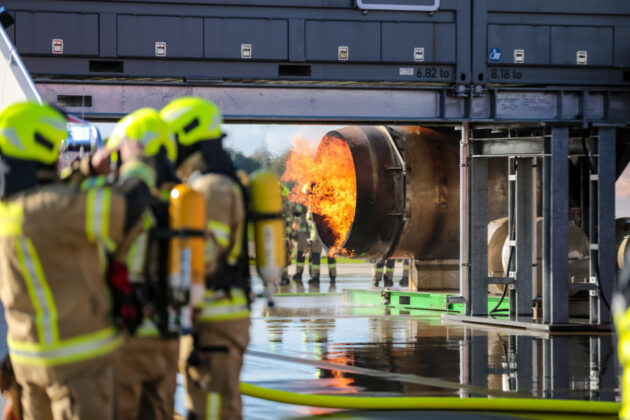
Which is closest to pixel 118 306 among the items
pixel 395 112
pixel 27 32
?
pixel 27 32

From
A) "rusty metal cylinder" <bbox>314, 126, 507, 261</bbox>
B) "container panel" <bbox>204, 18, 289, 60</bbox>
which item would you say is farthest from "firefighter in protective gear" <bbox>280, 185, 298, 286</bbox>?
"container panel" <bbox>204, 18, 289, 60</bbox>

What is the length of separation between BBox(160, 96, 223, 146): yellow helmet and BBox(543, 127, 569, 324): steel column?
9.50 m

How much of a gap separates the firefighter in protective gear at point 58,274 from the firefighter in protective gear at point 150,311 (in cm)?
47

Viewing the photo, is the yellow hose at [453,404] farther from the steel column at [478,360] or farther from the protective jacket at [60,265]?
the protective jacket at [60,265]

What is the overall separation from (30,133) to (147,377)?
141cm

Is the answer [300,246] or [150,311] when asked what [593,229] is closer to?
[150,311]

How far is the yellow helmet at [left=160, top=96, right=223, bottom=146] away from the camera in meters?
5.82

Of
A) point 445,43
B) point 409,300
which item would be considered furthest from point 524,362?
point 409,300

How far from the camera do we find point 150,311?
16.8ft

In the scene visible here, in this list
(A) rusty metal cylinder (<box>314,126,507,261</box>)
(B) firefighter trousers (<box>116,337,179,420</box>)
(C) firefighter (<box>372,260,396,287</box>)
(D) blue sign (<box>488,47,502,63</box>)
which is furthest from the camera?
(C) firefighter (<box>372,260,396,287</box>)

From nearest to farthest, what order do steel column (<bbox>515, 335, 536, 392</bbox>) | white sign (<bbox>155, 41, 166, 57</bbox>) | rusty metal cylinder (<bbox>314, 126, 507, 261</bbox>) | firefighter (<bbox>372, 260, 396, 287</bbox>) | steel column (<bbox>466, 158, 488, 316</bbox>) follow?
steel column (<bbox>515, 335, 536, 392</bbox>)
white sign (<bbox>155, 41, 166, 57</bbox>)
steel column (<bbox>466, 158, 488, 316</bbox>)
rusty metal cylinder (<bbox>314, 126, 507, 261</bbox>)
firefighter (<bbox>372, 260, 396, 287</bbox>)

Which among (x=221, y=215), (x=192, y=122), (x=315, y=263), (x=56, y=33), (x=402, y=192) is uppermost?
(x=56, y=33)

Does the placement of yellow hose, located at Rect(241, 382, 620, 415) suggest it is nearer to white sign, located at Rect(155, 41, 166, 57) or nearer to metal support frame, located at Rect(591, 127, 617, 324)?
white sign, located at Rect(155, 41, 166, 57)

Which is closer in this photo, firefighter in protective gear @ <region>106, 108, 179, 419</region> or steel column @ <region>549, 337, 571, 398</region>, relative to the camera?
firefighter in protective gear @ <region>106, 108, 179, 419</region>
